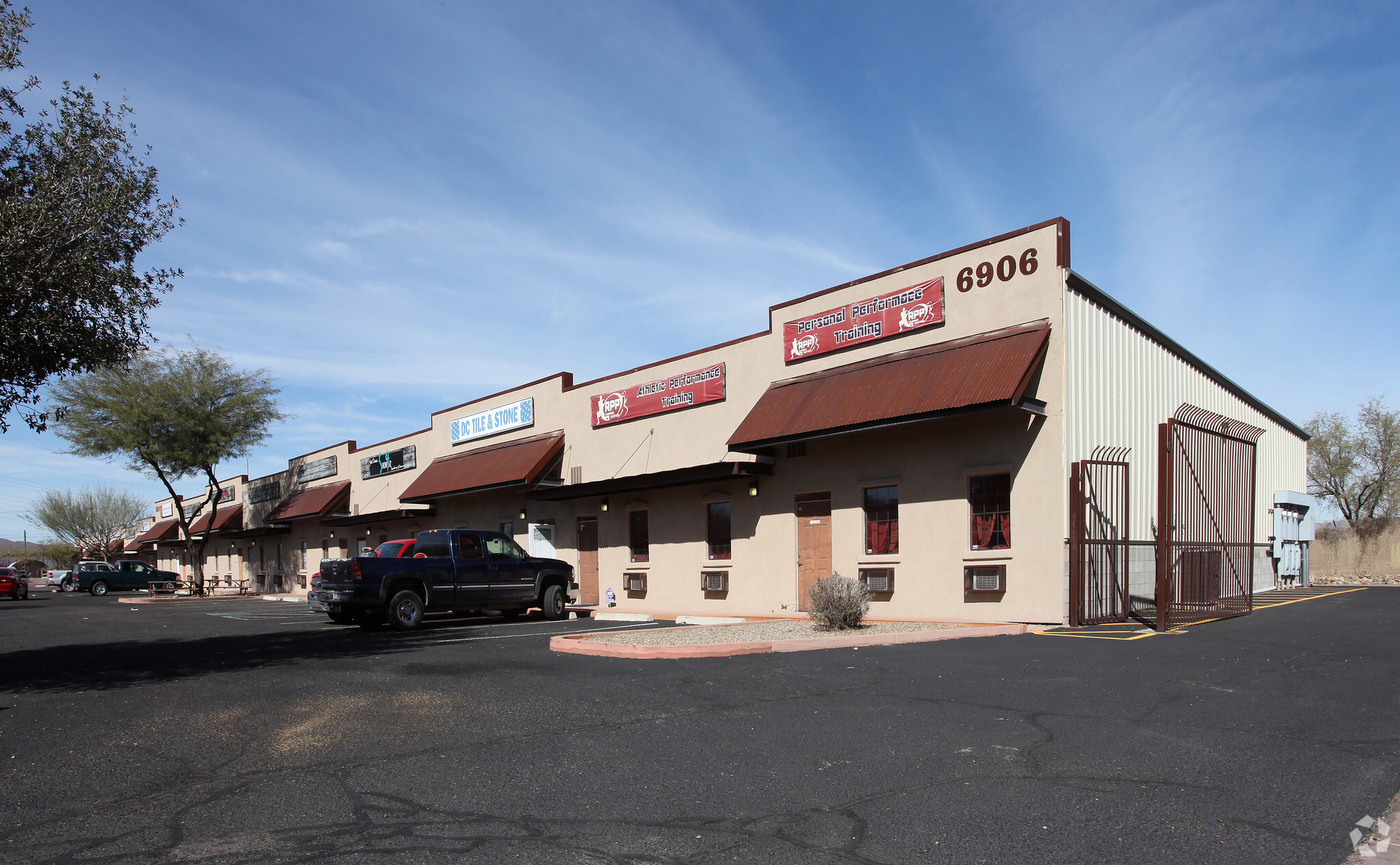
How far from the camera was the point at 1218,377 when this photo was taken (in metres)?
22.2

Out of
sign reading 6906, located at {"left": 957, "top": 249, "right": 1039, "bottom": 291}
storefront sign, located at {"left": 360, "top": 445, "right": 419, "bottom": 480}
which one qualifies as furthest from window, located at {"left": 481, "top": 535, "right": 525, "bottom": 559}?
storefront sign, located at {"left": 360, "top": 445, "right": 419, "bottom": 480}

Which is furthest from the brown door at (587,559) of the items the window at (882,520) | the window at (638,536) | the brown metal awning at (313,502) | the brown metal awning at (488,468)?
the brown metal awning at (313,502)

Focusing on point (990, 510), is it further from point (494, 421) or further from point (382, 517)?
point (382, 517)

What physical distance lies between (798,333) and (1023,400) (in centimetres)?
601

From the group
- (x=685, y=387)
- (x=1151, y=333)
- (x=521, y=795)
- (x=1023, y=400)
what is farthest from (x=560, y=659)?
(x=1151, y=333)

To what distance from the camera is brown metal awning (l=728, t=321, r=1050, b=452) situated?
14.4 meters

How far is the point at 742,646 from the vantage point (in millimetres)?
12039

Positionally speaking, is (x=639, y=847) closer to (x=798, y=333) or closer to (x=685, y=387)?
(x=798, y=333)

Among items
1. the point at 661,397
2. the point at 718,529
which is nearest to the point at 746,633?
the point at 718,529

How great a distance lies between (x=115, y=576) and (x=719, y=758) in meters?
50.7

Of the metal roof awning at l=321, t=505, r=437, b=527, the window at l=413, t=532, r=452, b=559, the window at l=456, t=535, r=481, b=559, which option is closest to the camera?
the window at l=413, t=532, r=452, b=559

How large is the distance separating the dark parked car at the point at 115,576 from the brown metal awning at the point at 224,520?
3861mm

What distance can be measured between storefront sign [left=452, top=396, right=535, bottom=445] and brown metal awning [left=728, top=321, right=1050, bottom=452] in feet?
35.7

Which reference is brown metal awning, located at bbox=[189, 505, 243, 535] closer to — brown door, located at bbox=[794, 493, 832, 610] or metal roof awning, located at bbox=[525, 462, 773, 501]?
metal roof awning, located at bbox=[525, 462, 773, 501]
